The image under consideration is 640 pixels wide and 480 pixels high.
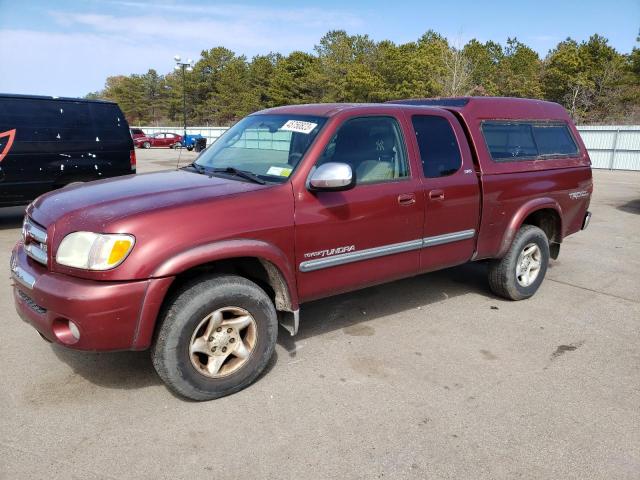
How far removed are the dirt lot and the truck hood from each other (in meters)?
1.15

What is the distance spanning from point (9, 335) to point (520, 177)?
467 centimetres

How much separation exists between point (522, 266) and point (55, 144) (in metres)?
7.07

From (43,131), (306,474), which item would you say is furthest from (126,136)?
(306,474)

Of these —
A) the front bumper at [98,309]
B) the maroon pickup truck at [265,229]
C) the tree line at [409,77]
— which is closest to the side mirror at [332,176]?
the maroon pickup truck at [265,229]

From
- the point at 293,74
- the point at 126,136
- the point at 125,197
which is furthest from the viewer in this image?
the point at 293,74

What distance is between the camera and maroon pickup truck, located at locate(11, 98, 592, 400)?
2.81 meters

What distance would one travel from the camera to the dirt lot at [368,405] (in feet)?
8.52

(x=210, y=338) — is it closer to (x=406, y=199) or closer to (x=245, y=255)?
(x=245, y=255)

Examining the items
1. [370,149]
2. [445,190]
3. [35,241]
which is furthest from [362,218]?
[35,241]

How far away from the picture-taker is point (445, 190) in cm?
416

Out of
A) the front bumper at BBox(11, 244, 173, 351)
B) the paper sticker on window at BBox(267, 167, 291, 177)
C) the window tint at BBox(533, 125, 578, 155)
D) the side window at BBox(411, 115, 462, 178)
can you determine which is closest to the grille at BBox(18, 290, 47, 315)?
the front bumper at BBox(11, 244, 173, 351)

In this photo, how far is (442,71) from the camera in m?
37.9

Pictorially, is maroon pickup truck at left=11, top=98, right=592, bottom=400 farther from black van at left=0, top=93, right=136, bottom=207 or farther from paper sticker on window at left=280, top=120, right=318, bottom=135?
black van at left=0, top=93, right=136, bottom=207

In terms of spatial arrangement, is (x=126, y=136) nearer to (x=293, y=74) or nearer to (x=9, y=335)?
(x=9, y=335)
